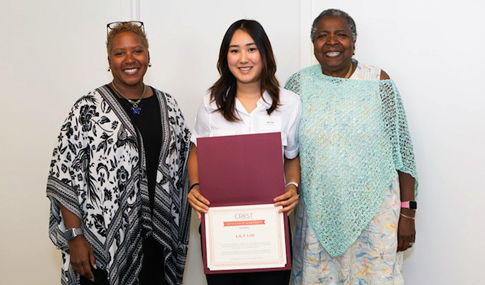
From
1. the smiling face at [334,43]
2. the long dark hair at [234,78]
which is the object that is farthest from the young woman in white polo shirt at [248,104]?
the smiling face at [334,43]

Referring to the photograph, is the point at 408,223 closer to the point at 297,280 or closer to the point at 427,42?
the point at 297,280

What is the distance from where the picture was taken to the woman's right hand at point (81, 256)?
2.09 meters

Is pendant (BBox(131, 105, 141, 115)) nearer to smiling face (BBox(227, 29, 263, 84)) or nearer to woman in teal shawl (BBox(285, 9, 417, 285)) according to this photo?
smiling face (BBox(227, 29, 263, 84))

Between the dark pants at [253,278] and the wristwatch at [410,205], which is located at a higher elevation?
the wristwatch at [410,205]

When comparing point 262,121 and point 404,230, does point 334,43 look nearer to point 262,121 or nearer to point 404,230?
point 262,121

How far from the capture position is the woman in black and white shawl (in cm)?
208

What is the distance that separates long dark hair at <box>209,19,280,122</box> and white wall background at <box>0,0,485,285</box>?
766mm

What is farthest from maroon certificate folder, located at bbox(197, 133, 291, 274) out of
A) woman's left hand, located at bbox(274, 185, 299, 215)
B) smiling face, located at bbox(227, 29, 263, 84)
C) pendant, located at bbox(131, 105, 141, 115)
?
pendant, located at bbox(131, 105, 141, 115)

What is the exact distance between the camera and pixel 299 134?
220 cm

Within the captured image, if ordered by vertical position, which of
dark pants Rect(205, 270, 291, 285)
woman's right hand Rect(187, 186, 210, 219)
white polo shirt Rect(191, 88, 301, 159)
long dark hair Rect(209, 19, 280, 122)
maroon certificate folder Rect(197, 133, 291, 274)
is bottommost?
dark pants Rect(205, 270, 291, 285)

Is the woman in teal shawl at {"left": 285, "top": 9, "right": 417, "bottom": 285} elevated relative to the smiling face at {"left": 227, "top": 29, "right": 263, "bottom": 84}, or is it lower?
lower

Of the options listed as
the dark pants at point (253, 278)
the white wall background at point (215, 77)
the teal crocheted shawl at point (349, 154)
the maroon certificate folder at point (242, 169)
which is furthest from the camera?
the white wall background at point (215, 77)

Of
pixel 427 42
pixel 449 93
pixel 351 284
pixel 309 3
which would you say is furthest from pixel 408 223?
pixel 309 3

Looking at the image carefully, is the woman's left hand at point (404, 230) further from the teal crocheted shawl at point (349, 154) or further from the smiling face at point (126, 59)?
the smiling face at point (126, 59)
